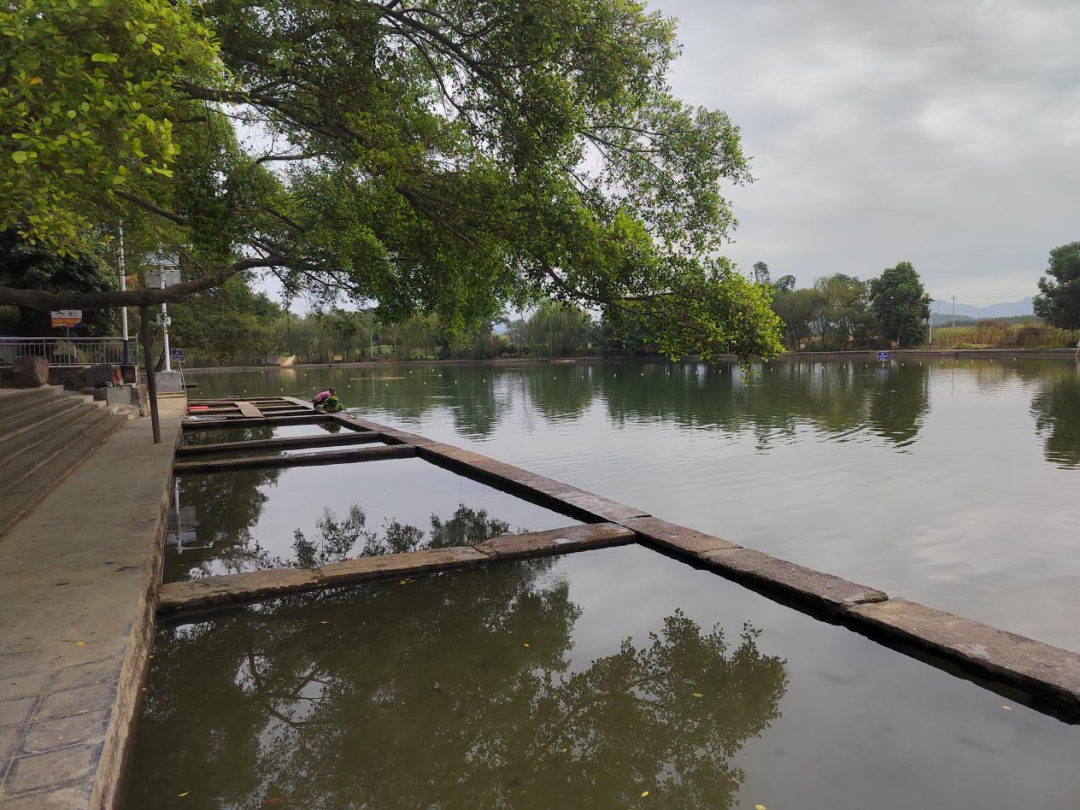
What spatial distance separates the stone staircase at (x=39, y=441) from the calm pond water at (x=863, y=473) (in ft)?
13.4

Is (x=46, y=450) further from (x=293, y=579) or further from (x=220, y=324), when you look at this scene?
(x=220, y=324)

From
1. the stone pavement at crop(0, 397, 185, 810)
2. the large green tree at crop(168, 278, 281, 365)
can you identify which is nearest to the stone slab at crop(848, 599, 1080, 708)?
the stone pavement at crop(0, 397, 185, 810)

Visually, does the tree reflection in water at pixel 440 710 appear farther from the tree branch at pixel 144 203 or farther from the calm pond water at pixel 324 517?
the tree branch at pixel 144 203

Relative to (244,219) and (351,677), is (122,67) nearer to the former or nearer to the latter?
(244,219)

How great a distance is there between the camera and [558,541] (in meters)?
6.66

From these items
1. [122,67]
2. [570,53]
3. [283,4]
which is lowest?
[122,67]

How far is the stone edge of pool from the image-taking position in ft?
13.2

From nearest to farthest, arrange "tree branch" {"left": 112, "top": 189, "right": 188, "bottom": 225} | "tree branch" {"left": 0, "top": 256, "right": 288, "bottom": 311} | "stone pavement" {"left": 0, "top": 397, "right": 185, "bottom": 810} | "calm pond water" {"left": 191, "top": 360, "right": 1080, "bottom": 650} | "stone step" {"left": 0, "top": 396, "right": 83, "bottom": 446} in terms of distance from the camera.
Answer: "stone pavement" {"left": 0, "top": 397, "right": 185, "bottom": 810}
"calm pond water" {"left": 191, "top": 360, "right": 1080, "bottom": 650}
"tree branch" {"left": 0, "top": 256, "right": 288, "bottom": 311}
"stone step" {"left": 0, "top": 396, "right": 83, "bottom": 446}
"tree branch" {"left": 112, "top": 189, "right": 188, "bottom": 225}

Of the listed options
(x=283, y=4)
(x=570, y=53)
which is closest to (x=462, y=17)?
(x=570, y=53)

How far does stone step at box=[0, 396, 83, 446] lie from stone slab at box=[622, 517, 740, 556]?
752 centimetres

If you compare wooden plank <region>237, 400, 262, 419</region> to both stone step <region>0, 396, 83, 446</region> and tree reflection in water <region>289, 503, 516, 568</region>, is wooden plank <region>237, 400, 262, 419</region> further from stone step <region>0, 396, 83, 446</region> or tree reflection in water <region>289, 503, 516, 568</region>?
tree reflection in water <region>289, 503, 516, 568</region>

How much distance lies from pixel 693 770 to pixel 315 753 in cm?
189

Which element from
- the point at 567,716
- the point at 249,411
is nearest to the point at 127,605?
the point at 567,716

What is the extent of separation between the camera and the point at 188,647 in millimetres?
4621
